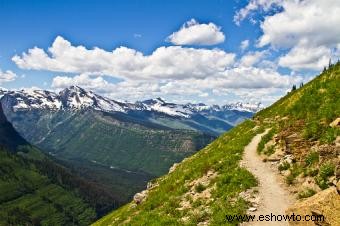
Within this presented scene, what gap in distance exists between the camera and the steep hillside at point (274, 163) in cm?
2308

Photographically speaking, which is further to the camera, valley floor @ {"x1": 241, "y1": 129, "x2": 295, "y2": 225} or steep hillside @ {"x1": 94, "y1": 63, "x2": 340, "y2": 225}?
steep hillside @ {"x1": 94, "y1": 63, "x2": 340, "y2": 225}

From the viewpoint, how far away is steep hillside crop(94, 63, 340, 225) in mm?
23078

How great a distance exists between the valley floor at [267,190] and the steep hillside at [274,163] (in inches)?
24.8

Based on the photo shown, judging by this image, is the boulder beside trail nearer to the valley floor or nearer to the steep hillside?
the steep hillside

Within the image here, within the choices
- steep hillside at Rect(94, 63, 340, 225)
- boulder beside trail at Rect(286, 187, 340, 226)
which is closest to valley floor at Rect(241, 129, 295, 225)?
steep hillside at Rect(94, 63, 340, 225)

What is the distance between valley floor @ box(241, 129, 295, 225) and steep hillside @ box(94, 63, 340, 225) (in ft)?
2.07

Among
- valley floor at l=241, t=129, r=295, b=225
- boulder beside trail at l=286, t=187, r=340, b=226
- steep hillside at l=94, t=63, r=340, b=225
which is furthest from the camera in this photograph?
steep hillside at l=94, t=63, r=340, b=225

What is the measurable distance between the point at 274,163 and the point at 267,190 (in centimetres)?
456

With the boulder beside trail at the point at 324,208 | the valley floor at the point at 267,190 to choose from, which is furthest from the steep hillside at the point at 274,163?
the boulder beside trail at the point at 324,208

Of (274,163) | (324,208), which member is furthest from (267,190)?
(324,208)

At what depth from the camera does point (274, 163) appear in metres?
28.8

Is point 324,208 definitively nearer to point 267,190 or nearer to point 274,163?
point 267,190

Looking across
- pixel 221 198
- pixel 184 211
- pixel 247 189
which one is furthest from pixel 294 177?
pixel 184 211

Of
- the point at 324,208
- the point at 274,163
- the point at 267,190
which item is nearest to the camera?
the point at 324,208
